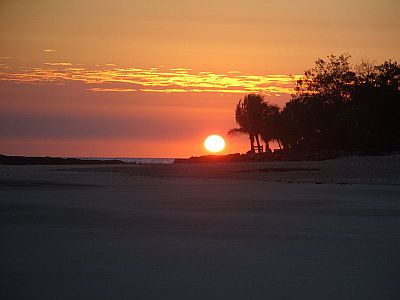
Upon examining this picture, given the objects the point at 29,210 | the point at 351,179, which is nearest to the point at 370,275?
the point at 29,210

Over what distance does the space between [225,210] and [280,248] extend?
13.5ft

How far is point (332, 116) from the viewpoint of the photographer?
1736 inches

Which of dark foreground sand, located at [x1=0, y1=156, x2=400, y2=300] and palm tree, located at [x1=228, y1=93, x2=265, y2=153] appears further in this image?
palm tree, located at [x1=228, y1=93, x2=265, y2=153]

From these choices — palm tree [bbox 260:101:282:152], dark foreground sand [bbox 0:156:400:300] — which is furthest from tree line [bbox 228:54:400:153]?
dark foreground sand [bbox 0:156:400:300]

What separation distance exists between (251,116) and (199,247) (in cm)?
4893

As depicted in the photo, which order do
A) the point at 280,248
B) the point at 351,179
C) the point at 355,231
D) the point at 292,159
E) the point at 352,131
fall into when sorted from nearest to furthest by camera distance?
the point at 280,248 → the point at 355,231 → the point at 351,179 → the point at 292,159 → the point at 352,131

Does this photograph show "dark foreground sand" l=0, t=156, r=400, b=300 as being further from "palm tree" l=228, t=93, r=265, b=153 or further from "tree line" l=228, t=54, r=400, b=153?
"palm tree" l=228, t=93, r=265, b=153

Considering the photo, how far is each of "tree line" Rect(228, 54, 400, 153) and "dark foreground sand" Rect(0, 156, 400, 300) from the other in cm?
2666

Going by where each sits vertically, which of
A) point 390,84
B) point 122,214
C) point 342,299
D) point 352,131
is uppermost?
point 390,84

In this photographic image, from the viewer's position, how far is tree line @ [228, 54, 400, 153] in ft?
131

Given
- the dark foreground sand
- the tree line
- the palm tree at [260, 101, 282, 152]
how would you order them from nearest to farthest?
1. the dark foreground sand
2. the tree line
3. the palm tree at [260, 101, 282, 152]

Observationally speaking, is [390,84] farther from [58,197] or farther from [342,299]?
[342,299]

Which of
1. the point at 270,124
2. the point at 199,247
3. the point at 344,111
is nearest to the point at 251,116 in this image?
the point at 270,124

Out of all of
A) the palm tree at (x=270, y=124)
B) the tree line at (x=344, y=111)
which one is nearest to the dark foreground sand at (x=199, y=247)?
the tree line at (x=344, y=111)
